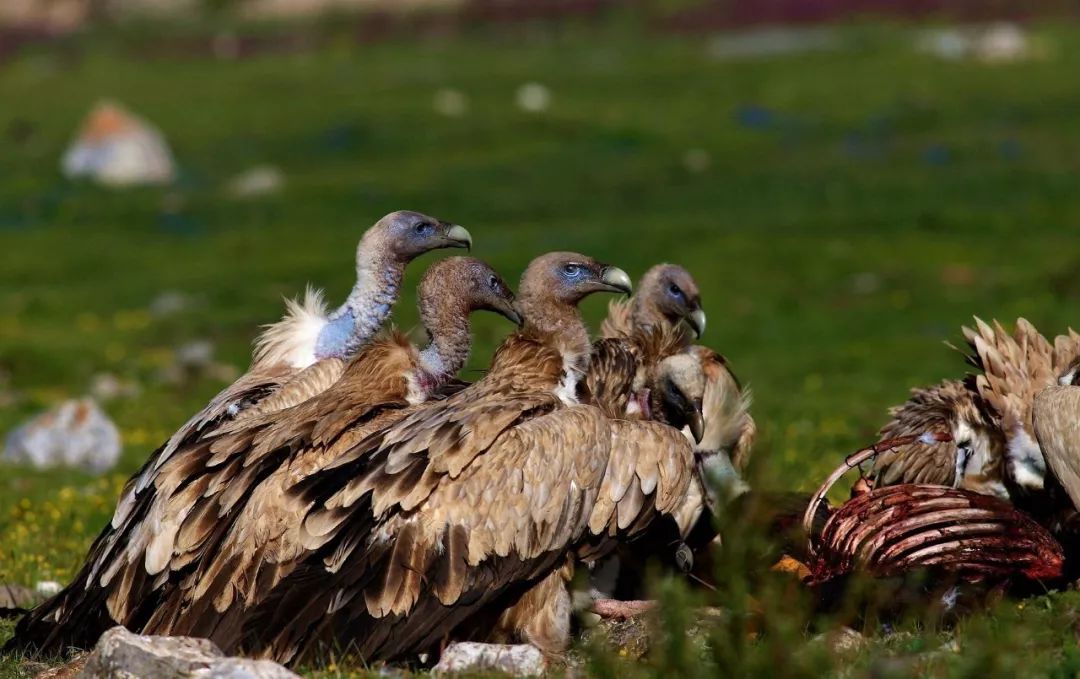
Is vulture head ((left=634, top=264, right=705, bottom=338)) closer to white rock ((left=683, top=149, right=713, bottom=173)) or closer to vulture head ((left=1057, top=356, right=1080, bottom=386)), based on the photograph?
vulture head ((left=1057, top=356, right=1080, bottom=386))

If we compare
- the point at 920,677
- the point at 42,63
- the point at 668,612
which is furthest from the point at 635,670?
the point at 42,63

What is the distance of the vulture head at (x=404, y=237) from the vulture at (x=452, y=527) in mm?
1937

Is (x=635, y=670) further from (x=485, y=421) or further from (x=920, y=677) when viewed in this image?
(x=485, y=421)

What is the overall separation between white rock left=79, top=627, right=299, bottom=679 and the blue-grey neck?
9.72 ft

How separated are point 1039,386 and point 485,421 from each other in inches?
110

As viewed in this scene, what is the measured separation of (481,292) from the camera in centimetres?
852

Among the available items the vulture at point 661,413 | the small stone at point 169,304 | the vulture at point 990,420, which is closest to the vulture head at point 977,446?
the vulture at point 990,420

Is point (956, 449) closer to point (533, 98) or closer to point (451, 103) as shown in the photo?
point (451, 103)

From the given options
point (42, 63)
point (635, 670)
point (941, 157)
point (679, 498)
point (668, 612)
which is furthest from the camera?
point (42, 63)

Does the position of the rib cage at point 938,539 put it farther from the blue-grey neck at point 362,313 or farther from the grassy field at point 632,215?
the blue-grey neck at point 362,313

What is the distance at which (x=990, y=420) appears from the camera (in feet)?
27.5

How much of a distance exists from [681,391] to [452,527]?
73.8 inches

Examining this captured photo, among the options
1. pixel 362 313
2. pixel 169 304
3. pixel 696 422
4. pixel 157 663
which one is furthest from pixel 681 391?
pixel 169 304

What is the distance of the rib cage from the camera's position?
748 centimetres
